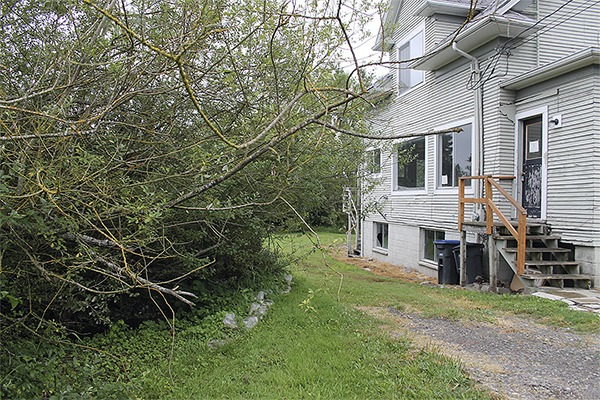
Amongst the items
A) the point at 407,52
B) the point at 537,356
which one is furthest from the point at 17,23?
the point at 407,52

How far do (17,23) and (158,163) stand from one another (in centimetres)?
157

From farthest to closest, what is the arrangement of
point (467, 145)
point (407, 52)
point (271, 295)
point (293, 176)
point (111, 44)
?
point (407, 52), point (467, 145), point (271, 295), point (293, 176), point (111, 44)

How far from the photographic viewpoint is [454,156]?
1012cm

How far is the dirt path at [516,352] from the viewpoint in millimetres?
3381

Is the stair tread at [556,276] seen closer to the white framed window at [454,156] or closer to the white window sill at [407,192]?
the white framed window at [454,156]

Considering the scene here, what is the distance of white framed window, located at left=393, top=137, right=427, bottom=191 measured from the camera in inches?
449

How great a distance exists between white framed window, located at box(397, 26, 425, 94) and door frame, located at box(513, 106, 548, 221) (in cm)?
333

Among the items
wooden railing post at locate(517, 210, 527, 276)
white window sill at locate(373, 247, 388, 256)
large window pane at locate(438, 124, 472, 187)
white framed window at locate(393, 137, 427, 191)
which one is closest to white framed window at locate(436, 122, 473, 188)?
large window pane at locate(438, 124, 472, 187)

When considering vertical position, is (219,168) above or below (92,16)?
below

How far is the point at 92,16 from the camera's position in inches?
132

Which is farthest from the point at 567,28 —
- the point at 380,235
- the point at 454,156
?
the point at 380,235

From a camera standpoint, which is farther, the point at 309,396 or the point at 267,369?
the point at 267,369

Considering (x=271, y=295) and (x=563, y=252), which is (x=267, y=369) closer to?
(x=271, y=295)

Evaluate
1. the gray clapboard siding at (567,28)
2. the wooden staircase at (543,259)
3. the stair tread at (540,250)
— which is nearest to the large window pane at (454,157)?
the wooden staircase at (543,259)
